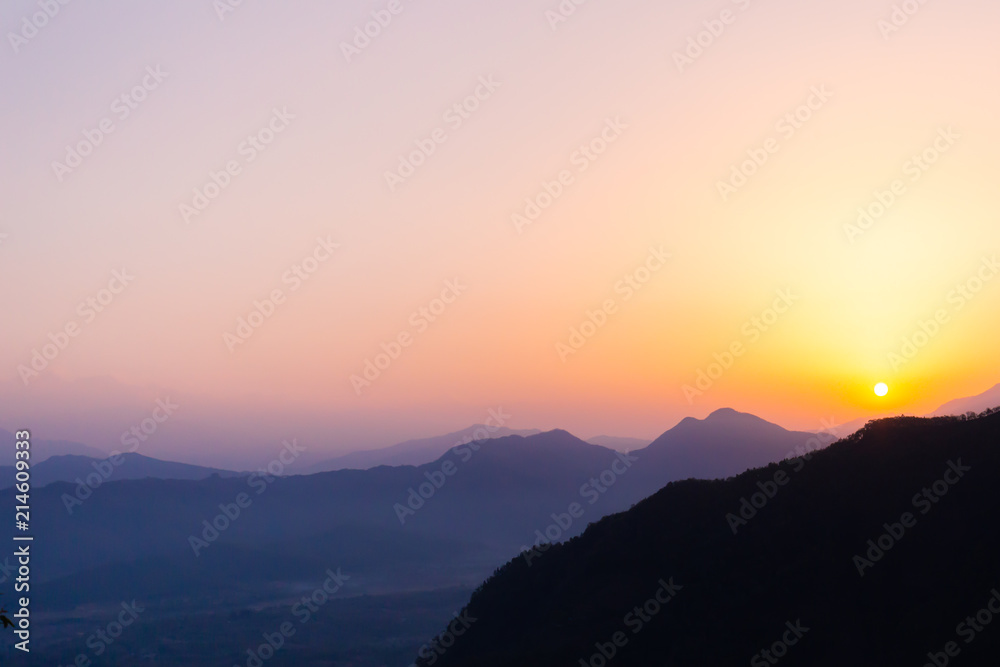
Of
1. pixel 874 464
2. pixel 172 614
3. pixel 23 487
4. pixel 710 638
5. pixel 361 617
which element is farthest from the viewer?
pixel 172 614

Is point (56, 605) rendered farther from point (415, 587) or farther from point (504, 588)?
point (504, 588)

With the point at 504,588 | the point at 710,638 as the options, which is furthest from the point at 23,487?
the point at 710,638

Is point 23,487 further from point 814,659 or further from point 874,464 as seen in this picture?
point 874,464

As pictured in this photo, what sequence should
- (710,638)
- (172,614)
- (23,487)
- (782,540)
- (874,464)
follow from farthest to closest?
(172,614) < (23,487) < (874,464) < (782,540) < (710,638)

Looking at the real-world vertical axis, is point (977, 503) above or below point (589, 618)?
above

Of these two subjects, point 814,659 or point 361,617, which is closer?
point 814,659

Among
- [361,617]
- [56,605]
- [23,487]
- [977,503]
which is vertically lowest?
[56,605]
